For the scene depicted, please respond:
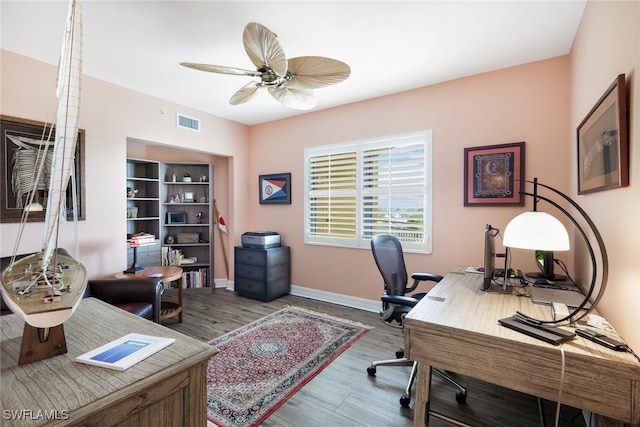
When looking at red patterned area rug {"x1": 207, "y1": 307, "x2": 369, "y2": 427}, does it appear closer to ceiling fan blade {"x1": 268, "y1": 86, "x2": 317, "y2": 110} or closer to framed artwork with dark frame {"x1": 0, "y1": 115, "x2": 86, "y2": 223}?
framed artwork with dark frame {"x1": 0, "y1": 115, "x2": 86, "y2": 223}

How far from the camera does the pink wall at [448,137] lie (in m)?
2.58

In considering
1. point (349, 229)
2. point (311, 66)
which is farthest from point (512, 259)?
point (311, 66)

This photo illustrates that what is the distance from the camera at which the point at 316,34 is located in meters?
2.24

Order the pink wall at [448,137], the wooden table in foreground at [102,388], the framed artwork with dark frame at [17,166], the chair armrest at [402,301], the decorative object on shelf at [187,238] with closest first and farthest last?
the wooden table in foreground at [102,388], the chair armrest at [402,301], the framed artwork with dark frame at [17,166], the pink wall at [448,137], the decorative object on shelf at [187,238]

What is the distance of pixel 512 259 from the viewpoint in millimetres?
2742

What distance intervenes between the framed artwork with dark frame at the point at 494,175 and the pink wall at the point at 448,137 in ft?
0.23

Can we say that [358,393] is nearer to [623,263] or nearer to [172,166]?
[623,263]

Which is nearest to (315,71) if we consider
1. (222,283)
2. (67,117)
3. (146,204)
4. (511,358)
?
(67,117)

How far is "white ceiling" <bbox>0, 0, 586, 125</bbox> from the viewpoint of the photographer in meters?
1.94

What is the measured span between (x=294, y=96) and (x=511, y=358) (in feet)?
7.43

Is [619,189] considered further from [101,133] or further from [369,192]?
[101,133]

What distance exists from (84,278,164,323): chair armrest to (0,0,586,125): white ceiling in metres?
2.05

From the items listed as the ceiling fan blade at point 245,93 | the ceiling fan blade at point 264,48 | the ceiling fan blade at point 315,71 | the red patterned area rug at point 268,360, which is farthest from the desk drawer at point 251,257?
the ceiling fan blade at point 264,48

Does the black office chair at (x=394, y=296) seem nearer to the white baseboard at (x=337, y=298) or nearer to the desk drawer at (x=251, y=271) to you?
the white baseboard at (x=337, y=298)
